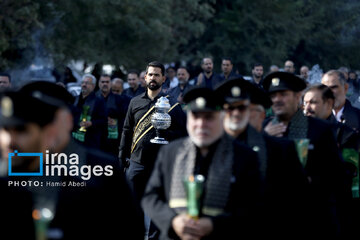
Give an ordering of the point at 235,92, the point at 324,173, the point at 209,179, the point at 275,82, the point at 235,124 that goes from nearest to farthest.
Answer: the point at 209,179
the point at 235,92
the point at 235,124
the point at 324,173
the point at 275,82

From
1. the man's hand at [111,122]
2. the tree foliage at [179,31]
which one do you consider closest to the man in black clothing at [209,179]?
the man's hand at [111,122]

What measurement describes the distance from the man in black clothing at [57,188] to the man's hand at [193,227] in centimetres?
40

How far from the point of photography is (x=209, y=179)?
18.2 feet

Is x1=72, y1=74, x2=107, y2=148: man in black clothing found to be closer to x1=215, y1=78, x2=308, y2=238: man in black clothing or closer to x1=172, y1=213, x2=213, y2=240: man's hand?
x1=215, y1=78, x2=308, y2=238: man in black clothing

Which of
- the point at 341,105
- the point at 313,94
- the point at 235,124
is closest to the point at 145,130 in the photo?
the point at 341,105

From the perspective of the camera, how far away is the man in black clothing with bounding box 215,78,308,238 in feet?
20.0

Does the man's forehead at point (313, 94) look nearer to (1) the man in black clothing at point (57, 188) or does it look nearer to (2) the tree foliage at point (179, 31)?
(1) the man in black clothing at point (57, 188)

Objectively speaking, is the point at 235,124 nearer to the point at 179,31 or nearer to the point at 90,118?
the point at 90,118

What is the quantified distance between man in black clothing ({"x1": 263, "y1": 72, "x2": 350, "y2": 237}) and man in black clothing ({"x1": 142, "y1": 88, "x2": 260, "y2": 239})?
159cm

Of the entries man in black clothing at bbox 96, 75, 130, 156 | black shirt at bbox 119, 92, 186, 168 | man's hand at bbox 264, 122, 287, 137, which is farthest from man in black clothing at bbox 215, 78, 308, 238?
man in black clothing at bbox 96, 75, 130, 156

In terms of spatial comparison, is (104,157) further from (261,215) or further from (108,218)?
(261,215)

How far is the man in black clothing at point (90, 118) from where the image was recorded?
1271 centimetres

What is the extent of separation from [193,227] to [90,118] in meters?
7.86

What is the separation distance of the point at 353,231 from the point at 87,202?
191 inches
